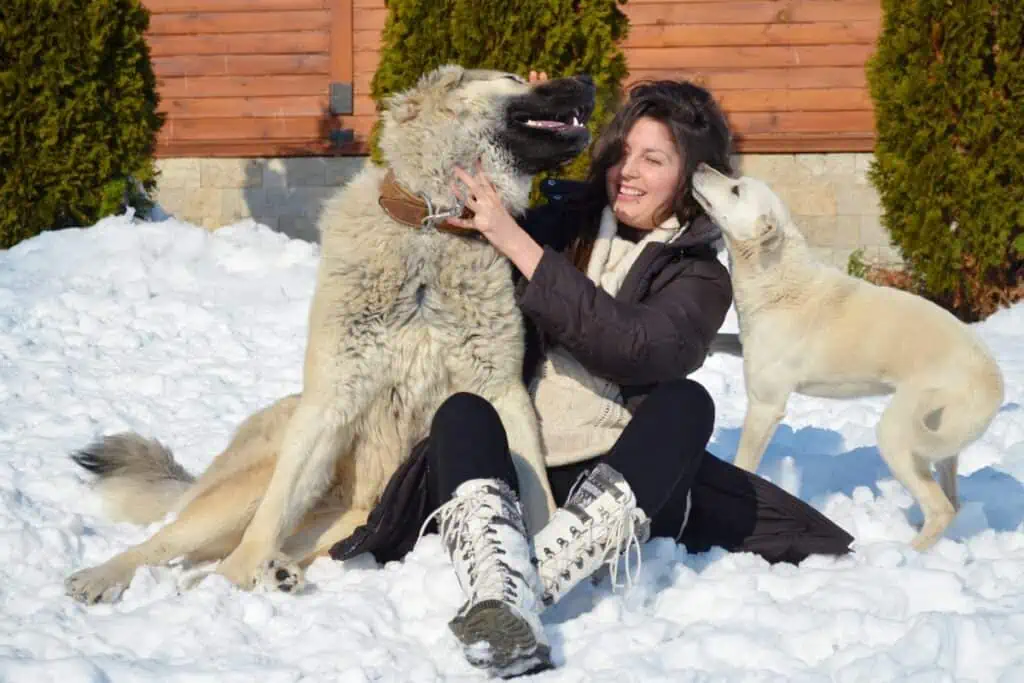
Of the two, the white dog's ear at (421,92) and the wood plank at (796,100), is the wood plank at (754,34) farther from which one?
the white dog's ear at (421,92)

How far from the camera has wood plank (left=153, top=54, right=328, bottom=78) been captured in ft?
30.5

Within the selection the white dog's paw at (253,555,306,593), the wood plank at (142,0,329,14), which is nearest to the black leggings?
the white dog's paw at (253,555,306,593)

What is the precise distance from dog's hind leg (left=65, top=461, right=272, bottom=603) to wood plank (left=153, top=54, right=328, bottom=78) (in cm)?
691

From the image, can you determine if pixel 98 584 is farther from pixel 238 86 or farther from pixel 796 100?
pixel 238 86

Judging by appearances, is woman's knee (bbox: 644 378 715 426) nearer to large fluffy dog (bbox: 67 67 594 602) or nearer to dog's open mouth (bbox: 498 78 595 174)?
large fluffy dog (bbox: 67 67 594 602)

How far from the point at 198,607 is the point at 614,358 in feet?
3.52

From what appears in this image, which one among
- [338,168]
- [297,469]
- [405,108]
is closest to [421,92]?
[405,108]

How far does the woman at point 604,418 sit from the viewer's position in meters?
2.32

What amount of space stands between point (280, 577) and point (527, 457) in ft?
2.08

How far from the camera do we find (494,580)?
7.22 feet

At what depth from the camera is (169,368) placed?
507 cm

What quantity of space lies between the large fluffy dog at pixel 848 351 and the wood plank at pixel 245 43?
21.1 ft

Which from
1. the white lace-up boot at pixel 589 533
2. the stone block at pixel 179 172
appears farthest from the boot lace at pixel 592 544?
the stone block at pixel 179 172

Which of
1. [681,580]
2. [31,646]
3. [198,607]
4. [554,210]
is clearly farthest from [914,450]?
[31,646]
